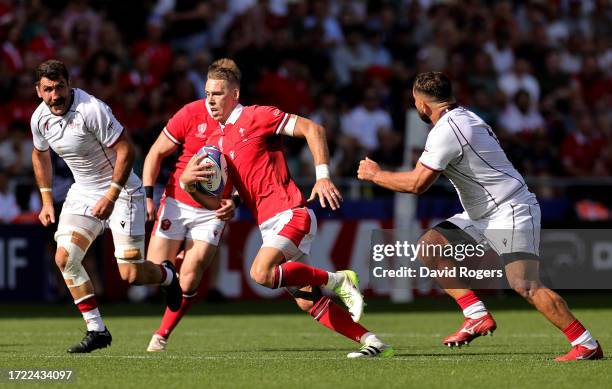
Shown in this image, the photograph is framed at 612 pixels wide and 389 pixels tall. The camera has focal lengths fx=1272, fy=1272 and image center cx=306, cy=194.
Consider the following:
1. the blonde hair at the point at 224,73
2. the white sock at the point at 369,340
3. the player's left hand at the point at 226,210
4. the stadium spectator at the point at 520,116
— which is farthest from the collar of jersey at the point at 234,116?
the stadium spectator at the point at 520,116

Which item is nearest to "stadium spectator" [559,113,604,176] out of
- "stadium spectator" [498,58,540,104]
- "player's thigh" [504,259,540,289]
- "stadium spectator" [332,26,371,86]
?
"stadium spectator" [498,58,540,104]

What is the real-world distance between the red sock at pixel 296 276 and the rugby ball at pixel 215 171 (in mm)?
898

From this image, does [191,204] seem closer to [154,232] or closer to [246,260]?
[154,232]

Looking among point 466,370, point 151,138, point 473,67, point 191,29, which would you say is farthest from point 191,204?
point 473,67

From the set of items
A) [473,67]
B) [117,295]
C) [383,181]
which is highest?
[383,181]

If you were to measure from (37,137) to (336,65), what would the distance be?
12049 millimetres

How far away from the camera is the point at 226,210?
10.6 metres

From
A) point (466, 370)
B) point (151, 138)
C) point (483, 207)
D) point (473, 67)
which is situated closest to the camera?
point (466, 370)

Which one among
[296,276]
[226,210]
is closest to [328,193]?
[296,276]

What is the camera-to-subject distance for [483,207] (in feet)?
32.4

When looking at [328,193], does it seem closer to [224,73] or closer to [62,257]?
[224,73]

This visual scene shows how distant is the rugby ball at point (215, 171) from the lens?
33.2 feet

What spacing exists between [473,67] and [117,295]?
8311 millimetres

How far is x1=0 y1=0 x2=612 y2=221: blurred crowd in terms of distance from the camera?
746 inches
